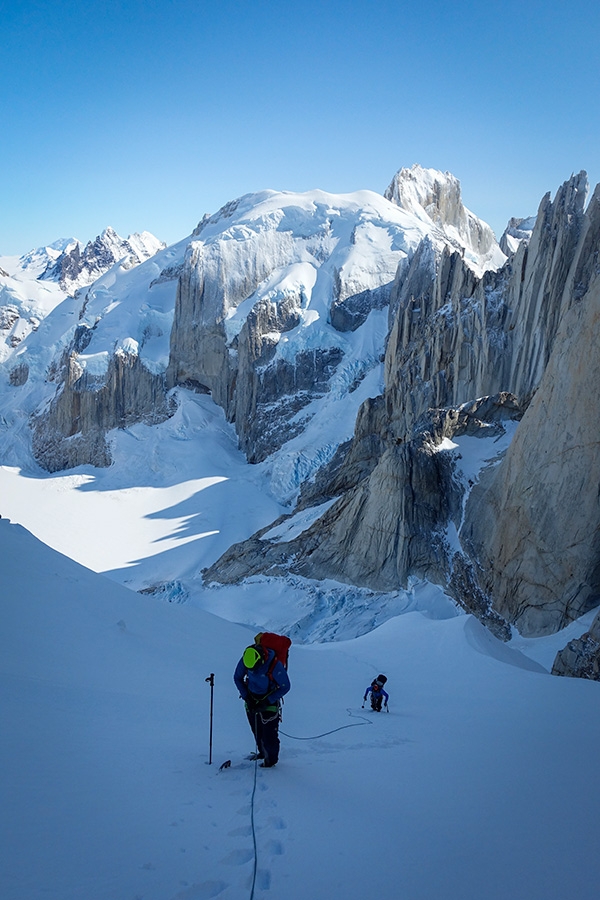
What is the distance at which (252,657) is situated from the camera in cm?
496

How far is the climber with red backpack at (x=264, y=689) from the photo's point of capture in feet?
16.1

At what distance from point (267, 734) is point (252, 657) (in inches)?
24.1

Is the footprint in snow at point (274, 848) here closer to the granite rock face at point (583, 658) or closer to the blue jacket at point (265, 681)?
the blue jacket at point (265, 681)

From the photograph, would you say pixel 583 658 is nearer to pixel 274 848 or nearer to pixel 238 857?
pixel 274 848

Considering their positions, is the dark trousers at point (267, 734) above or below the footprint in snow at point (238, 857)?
below

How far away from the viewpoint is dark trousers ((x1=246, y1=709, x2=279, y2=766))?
193 inches

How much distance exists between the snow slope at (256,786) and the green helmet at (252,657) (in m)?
0.74

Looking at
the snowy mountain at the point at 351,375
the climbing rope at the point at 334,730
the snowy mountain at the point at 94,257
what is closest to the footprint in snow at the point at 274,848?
the climbing rope at the point at 334,730

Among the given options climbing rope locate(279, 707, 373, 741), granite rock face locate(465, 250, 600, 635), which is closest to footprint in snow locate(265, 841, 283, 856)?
climbing rope locate(279, 707, 373, 741)

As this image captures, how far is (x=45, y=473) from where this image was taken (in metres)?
73.5

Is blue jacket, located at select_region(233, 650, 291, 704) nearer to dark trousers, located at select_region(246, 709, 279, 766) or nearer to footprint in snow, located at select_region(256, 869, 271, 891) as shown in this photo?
dark trousers, located at select_region(246, 709, 279, 766)

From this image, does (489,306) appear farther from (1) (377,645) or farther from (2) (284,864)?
(2) (284,864)

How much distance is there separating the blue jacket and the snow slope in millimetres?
533

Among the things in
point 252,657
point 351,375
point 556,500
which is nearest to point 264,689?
point 252,657
